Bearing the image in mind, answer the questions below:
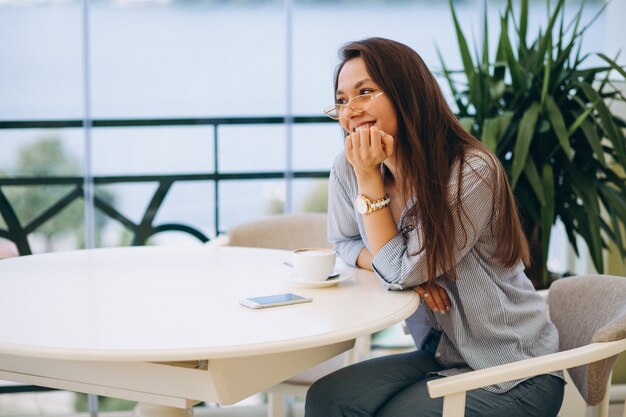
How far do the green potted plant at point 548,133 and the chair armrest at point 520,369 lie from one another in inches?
41.8

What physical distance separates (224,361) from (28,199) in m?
2.03

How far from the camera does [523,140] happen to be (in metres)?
2.64

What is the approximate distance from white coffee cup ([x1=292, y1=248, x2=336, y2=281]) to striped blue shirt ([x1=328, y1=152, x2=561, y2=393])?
0.10 metres

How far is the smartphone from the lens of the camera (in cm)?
159

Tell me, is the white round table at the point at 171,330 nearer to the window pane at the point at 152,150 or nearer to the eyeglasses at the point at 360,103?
the eyeglasses at the point at 360,103

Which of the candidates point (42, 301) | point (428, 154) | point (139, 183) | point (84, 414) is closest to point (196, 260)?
point (42, 301)

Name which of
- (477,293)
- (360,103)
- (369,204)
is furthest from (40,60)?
(477,293)

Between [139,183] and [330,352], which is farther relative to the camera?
[139,183]

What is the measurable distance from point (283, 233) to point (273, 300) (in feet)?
3.38

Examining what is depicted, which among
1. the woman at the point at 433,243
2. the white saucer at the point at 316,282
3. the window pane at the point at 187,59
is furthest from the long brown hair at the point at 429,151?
the window pane at the point at 187,59

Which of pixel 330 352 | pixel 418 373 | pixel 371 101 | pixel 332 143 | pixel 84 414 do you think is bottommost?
pixel 84 414

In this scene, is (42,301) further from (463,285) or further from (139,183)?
(139,183)

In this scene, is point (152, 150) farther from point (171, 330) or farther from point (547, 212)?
point (171, 330)

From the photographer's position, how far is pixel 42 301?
5.31 feet
